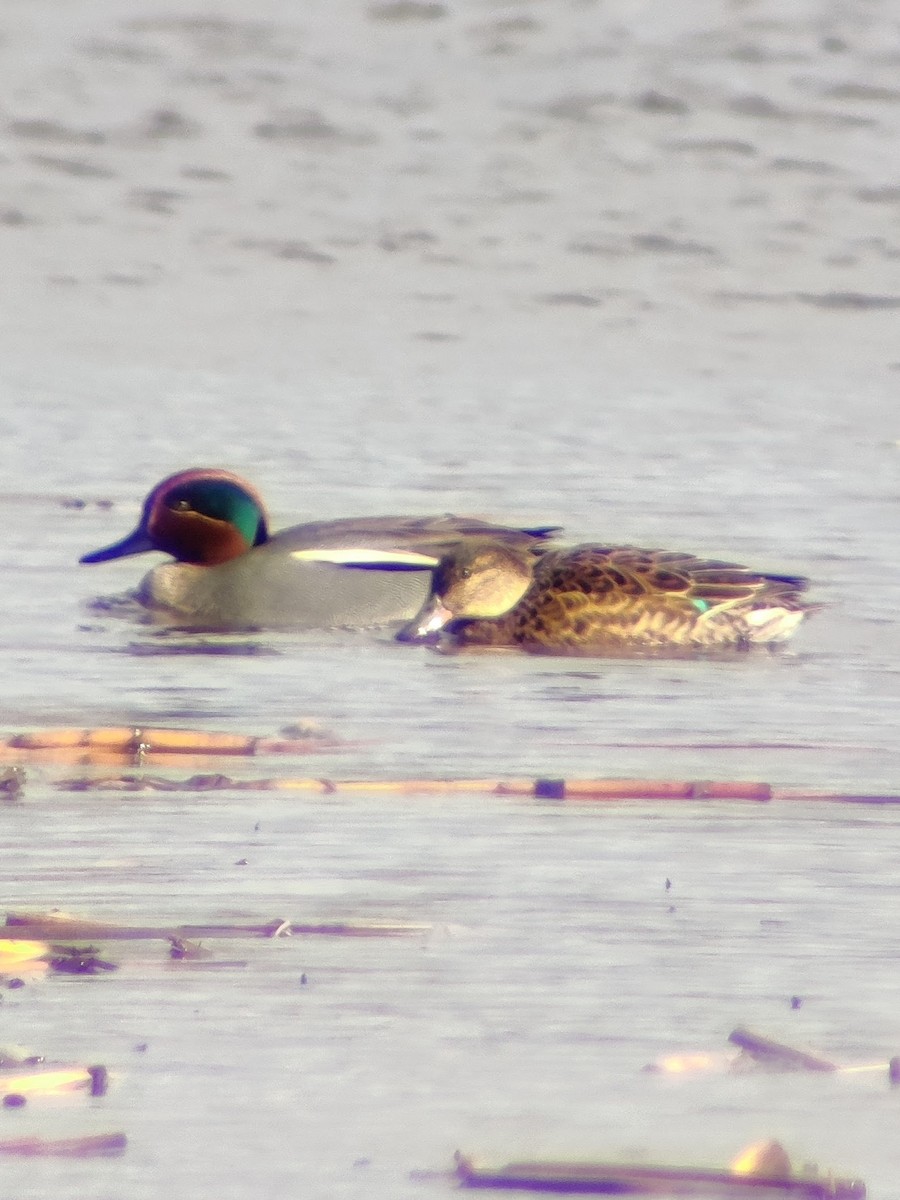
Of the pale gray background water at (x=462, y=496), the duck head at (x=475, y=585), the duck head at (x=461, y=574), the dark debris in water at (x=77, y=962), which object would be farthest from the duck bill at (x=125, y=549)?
the dark debris in water at (x=77, y=962)

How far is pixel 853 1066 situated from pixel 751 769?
2.13m

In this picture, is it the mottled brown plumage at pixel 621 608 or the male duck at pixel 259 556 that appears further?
the male duck at pixel 259 556

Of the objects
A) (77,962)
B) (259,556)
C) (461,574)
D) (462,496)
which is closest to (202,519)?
(259,556)

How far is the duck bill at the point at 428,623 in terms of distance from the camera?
8.61m

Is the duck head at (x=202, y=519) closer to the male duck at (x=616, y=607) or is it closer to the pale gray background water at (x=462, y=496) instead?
the pale gray background water at (x=462, y=496)

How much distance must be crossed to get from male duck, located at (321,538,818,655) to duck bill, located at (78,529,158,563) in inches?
44.6

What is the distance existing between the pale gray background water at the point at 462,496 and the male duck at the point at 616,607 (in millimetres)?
211

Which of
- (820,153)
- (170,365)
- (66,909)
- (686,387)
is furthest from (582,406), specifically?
(66,909)

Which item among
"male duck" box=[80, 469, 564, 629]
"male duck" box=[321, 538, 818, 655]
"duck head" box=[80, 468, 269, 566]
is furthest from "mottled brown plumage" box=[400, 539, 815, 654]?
"duck head" box=[80, 468, 269, 566]

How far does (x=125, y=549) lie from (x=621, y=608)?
177cm

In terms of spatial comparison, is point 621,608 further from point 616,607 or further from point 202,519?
point 202,519

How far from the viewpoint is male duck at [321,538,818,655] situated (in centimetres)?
845

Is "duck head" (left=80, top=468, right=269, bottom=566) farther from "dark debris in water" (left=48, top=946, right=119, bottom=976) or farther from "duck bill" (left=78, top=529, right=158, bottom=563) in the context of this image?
"dark debris in water" (left=48, top=946, right=119, bottom=976)

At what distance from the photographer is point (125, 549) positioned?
30.8 ft
